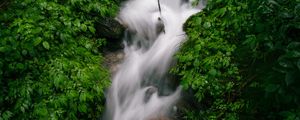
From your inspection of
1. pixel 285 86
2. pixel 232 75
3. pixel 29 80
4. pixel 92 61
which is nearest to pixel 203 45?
pixel 232 75

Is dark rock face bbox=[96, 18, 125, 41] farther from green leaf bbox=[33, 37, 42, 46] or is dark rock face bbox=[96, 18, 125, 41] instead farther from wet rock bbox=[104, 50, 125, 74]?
green leaf bbox=[33, 37, 42, 46]

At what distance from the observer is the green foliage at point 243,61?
2695 mm

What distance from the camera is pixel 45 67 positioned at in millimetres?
3896

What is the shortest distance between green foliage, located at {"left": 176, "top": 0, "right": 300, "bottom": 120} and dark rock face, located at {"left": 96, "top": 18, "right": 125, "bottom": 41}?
1.08 metres

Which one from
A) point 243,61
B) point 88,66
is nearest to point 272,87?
point 243,61

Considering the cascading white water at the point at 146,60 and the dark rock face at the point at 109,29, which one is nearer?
the cascading white water at the point at 146,60

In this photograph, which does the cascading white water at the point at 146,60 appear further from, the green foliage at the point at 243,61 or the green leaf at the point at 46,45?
the green leaf at the point at 46,45

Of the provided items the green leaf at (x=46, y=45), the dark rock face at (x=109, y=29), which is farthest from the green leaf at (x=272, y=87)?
the dark rock face at (x=109, y=29)

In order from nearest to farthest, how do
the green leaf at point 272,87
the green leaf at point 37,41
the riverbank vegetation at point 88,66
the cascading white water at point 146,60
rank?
the green leaf at point 272,87, the riverbank vegetation at point 88,66, the green leaf at point 37,41, the cascading white water at point 146,60

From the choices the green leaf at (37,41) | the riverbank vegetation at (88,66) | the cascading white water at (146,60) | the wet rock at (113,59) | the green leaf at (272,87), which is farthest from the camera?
the wet rock at (113,59)

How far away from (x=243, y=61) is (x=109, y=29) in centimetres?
215

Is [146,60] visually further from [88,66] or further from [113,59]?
[88,66]

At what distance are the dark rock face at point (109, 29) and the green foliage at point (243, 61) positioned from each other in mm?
1078

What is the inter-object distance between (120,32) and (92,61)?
120 cm
